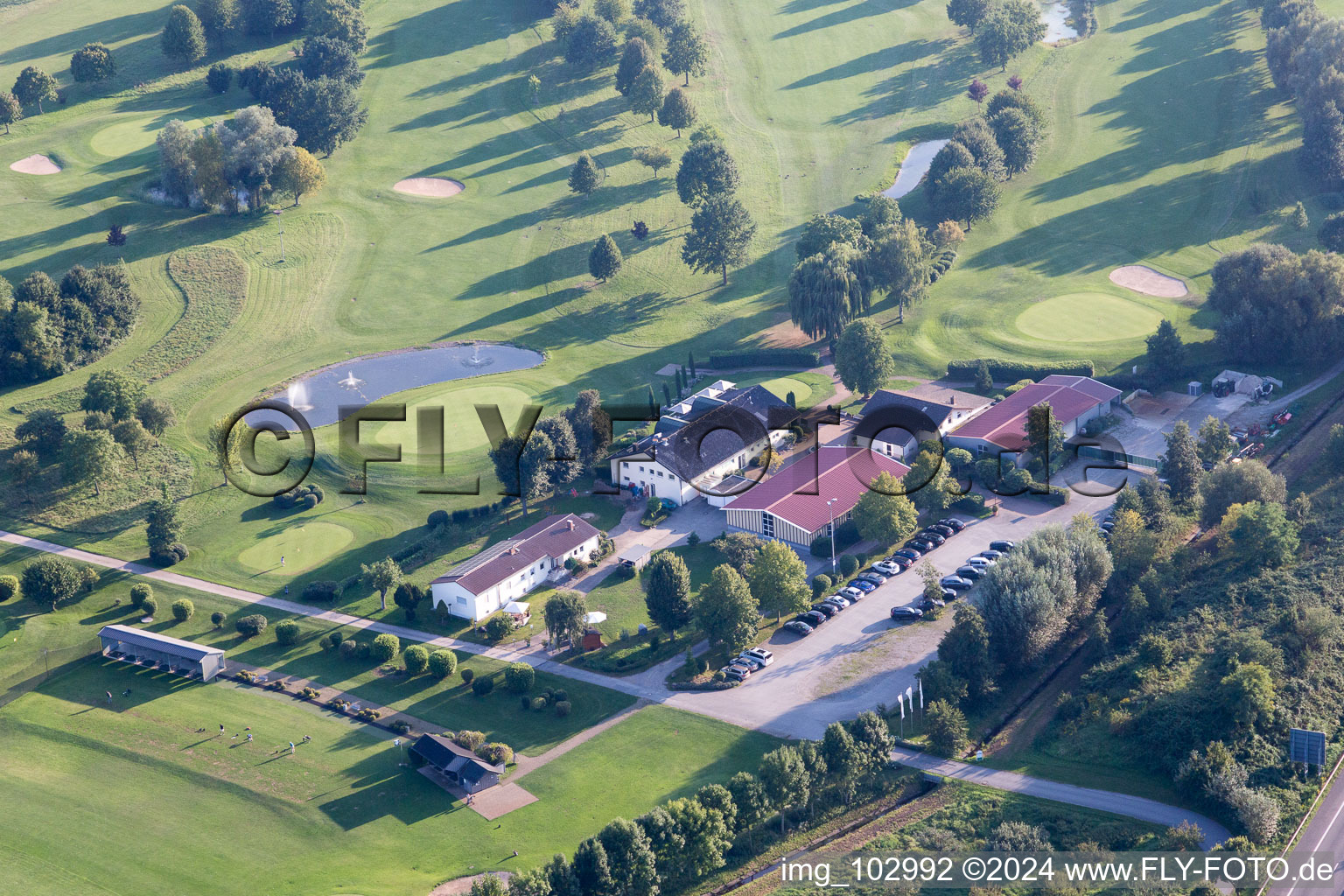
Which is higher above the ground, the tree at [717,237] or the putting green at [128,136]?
the putting green at [128,136]

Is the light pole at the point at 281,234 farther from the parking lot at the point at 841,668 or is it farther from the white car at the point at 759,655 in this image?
the parking lot at the point at 841,668

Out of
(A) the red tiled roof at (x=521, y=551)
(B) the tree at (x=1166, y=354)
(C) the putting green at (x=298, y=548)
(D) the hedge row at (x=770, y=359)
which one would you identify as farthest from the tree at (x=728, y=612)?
(B) the tree at (x=1166, y=354)

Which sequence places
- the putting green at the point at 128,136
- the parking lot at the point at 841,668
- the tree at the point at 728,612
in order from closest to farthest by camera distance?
the parking lot at the point at 841,668, the tree at the point at 728,612, the putting green at the point at 128,136

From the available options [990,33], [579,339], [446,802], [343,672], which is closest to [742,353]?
[579,339]

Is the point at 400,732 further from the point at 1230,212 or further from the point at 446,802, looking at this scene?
the point at 1230,212

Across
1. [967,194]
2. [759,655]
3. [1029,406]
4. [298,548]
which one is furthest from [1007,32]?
[298,548]

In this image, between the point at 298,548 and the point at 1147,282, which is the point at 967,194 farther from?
the point at 298,548

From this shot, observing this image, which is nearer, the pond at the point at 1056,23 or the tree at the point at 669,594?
the tree at the point at 669,594
